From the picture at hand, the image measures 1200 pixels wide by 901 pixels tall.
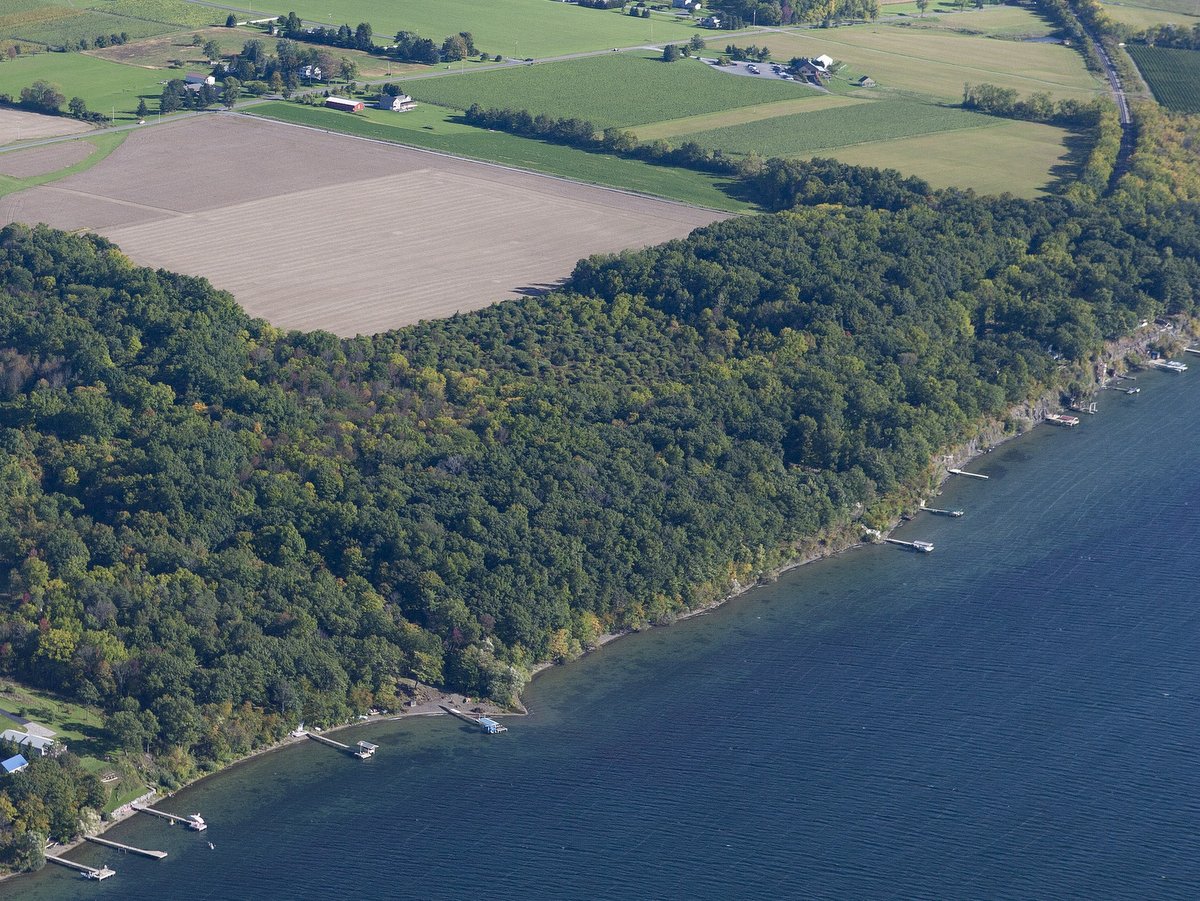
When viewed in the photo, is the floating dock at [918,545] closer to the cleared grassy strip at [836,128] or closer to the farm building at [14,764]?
the farm building at [14,764]

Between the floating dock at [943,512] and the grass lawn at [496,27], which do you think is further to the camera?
the grass lawn at [496,27]

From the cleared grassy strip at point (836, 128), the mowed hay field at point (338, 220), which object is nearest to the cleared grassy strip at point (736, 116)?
the cleared grassy strip at point (836, 128)

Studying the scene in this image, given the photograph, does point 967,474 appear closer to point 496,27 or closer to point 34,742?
point 34,742

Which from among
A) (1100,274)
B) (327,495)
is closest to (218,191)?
(327,495)

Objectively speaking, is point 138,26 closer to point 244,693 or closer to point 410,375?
point 410,375

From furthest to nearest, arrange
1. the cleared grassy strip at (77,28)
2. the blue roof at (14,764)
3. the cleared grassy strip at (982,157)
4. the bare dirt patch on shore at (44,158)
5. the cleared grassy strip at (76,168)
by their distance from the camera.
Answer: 1. the cleared grassy strip at (77,28)
2. the cleared grassy strip at (982,157)
3. the bare dirt patch on shore at (44,158)
4. the cleared grassy strip at (76,168)
5. the blue roof at (14,764)

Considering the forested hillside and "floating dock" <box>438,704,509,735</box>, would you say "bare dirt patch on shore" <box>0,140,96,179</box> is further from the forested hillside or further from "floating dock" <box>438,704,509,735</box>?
"floating dock" <box>438,704,509,735</box>

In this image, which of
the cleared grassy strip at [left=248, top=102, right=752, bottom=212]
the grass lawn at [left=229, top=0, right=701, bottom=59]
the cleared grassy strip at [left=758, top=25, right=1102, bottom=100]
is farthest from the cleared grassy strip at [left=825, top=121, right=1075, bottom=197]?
the grass lawn at [left=229, top=0, right=701, bottom=59]
